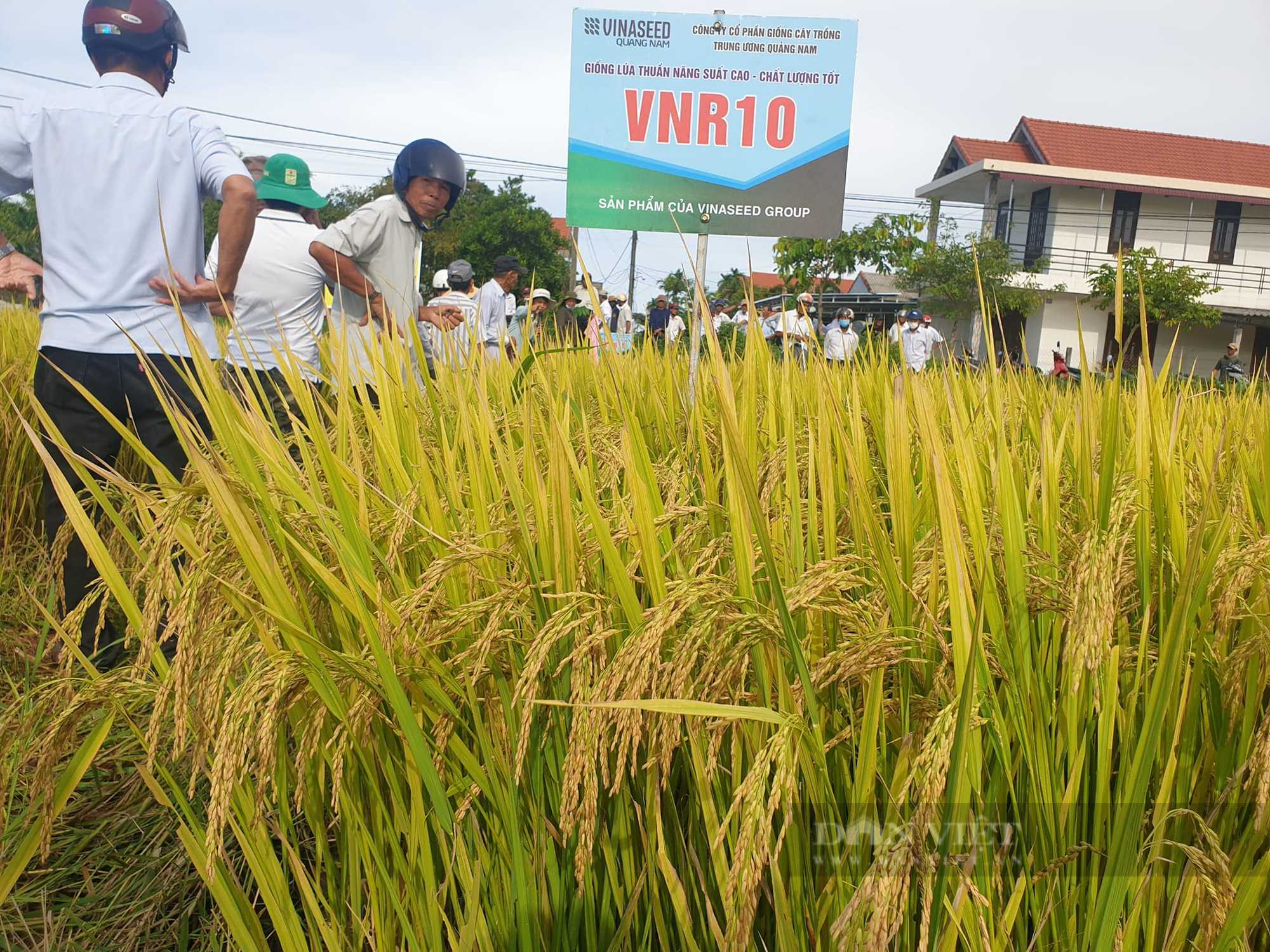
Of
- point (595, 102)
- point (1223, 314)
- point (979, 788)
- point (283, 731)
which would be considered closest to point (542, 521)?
point (283, 731)

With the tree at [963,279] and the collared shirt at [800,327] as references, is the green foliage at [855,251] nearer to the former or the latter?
the collared shirt at [800,327]

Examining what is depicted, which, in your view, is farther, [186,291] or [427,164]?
[427,164]

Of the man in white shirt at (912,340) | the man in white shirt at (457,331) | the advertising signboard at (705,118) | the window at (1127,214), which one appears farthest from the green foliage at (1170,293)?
the advertising signboard at (705,118)

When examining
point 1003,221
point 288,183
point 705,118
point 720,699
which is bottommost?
point 720,699

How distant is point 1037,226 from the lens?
101 ft

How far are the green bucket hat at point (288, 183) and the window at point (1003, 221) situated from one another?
30.7m

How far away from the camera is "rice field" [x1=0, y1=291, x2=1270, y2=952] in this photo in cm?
81

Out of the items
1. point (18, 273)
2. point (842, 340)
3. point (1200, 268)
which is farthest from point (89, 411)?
point (1200, 268)

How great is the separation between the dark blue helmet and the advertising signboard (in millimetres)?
677

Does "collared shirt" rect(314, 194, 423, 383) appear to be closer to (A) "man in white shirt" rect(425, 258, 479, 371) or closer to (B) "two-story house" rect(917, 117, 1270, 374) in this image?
(A) "man in white shirt" rect(425, 258, 479, 371)

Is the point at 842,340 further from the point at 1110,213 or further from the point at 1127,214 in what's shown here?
the point at 1127,214

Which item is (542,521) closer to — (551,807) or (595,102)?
(551,807)

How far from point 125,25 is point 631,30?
1.51 meters

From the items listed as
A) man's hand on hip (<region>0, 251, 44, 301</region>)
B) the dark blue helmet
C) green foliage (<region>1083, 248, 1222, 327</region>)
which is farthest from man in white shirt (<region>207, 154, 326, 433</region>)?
green foliage (<region>1083, 248, 1222, 327</region>)
